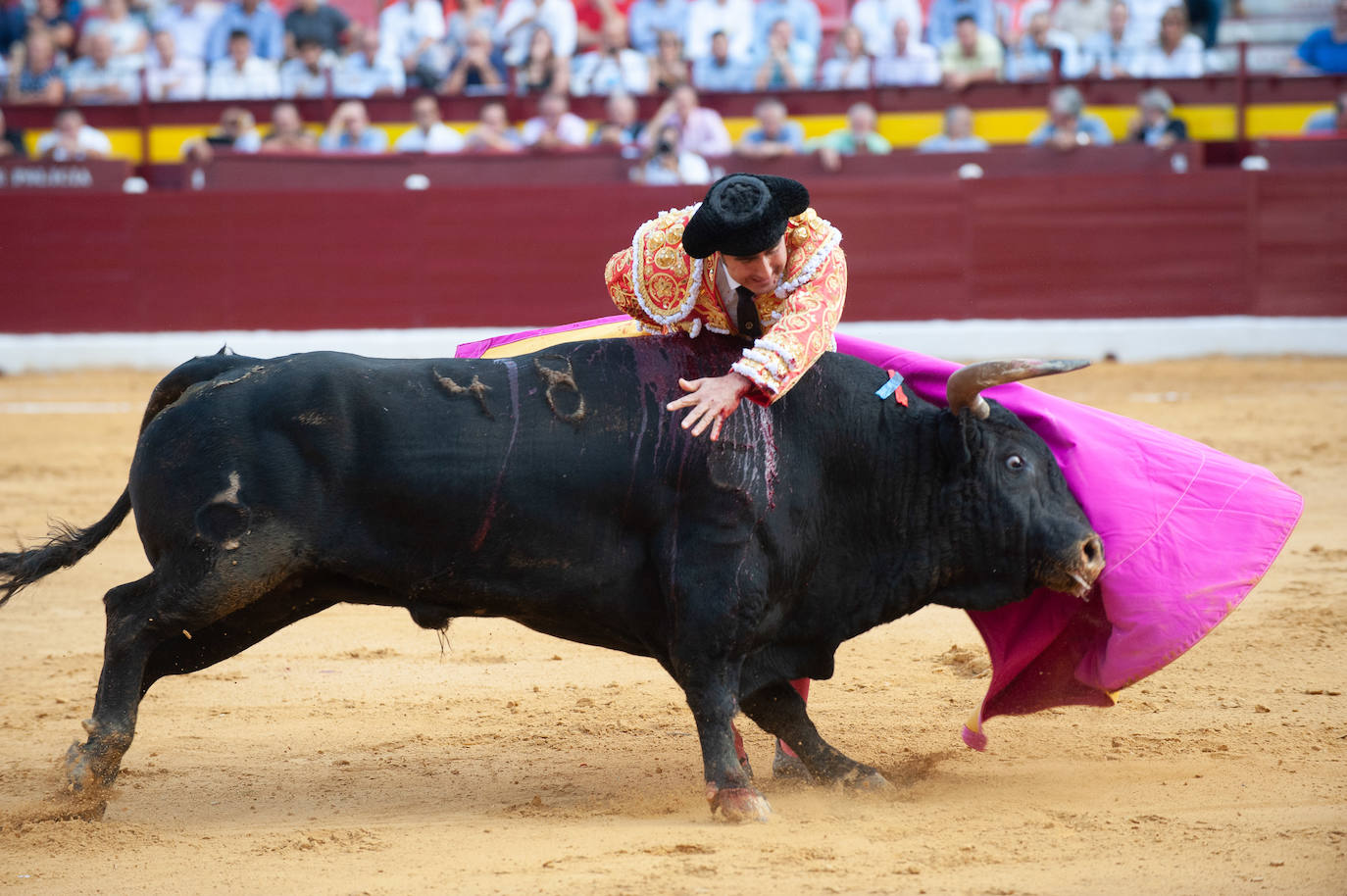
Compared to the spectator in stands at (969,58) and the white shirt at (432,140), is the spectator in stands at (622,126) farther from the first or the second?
the spectator in stands at (969,58)

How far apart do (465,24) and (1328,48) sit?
252 inches

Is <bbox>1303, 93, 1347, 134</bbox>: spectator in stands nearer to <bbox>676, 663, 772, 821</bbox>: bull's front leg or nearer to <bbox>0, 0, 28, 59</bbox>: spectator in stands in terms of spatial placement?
<bbox>676, 663, 772, 821</bbox>: bull's front leg

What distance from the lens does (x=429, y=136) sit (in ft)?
36.4

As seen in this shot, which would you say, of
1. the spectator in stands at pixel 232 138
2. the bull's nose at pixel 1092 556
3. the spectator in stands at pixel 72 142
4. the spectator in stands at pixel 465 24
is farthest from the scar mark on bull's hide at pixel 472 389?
the spectator in stands at pixel 72 142

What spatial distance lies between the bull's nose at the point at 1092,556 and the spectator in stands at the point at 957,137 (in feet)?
25.7

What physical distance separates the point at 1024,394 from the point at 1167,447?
1.16 ft

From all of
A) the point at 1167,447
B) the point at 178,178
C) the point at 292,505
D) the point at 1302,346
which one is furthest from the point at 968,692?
the point at 178,178

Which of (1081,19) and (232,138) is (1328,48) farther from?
(232,138)

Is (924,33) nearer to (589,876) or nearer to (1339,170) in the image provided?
(1339,170)

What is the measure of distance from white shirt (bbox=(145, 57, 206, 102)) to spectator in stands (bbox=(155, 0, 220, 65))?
1.33ft

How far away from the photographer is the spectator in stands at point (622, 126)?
35.1 ft

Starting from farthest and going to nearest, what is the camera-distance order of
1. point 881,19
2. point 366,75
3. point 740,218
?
point 366,75 < point 881,19 < point 740,218

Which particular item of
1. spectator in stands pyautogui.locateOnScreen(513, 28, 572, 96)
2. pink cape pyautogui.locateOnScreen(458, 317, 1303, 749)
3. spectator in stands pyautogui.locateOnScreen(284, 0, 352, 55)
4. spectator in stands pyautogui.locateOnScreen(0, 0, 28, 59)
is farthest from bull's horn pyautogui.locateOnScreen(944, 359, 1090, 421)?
spectator in stands pyautogui.locateOnScreen(0, 0, 28, 59)

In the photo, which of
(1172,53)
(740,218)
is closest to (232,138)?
(1172,53)
